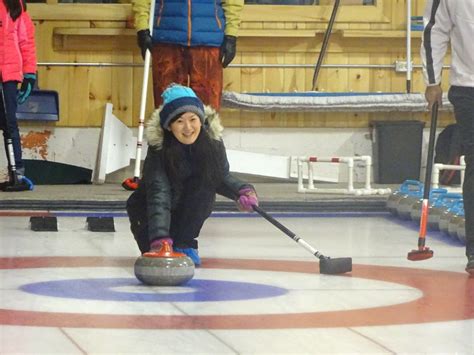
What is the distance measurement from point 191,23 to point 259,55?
5.12 feet

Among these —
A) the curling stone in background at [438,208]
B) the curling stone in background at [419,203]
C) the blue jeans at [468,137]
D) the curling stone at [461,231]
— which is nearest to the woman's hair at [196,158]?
the blue jeans at [468,137]

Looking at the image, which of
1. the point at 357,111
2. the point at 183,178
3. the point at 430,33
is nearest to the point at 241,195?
the point at 183,178

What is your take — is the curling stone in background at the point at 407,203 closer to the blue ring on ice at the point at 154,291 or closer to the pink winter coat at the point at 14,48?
the pink winter coat at the point at 14,48

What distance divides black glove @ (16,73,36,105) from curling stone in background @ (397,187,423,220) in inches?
103

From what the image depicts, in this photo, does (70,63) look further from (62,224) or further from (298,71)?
(62,224)

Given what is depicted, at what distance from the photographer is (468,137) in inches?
225

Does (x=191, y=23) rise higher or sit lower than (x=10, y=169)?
higher

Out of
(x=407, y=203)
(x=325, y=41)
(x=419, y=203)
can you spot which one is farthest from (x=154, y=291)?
(x=325, y=41)

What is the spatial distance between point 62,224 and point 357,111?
3.33m

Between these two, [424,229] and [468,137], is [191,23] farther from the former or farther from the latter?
[468,137]

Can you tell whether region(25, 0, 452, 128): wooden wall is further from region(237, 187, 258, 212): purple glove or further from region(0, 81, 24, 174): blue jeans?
region(237, 187, 258, 212): purple glove

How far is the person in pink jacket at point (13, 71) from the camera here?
8836mm

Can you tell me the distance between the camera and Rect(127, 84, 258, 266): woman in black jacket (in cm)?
534

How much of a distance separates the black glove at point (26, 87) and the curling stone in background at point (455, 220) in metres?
3.24
